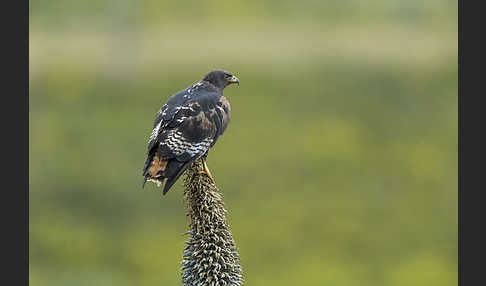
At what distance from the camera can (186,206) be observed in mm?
5570

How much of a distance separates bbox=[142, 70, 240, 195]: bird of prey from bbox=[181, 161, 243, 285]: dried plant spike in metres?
0.41

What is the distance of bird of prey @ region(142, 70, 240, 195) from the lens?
610 cm

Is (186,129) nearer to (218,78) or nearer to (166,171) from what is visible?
(166,171)

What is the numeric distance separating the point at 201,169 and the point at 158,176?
53cm

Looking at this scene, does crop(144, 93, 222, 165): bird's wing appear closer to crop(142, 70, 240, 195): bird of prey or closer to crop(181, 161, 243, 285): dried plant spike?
crop(142, 70, 240, 195): bird of prey

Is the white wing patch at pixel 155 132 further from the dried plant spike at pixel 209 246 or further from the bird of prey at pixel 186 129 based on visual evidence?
the dried plant spike at pixel 209 246

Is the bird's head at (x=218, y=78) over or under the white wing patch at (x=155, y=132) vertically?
over

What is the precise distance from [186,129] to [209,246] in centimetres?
192

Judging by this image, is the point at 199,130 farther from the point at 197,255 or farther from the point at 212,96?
the point at 197,255

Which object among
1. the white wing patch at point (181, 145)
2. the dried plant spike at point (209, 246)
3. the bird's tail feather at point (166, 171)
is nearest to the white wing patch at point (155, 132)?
the white wing patch at point (181, 145)

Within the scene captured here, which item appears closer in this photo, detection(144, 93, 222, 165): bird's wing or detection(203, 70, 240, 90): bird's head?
detection(144, 93, 222, 165): bird's wing

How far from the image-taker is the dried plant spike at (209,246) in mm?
5266

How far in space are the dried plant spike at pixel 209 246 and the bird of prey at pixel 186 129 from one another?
0.41 metres

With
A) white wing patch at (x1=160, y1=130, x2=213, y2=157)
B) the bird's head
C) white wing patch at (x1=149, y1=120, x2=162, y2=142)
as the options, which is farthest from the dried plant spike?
the bird's head
